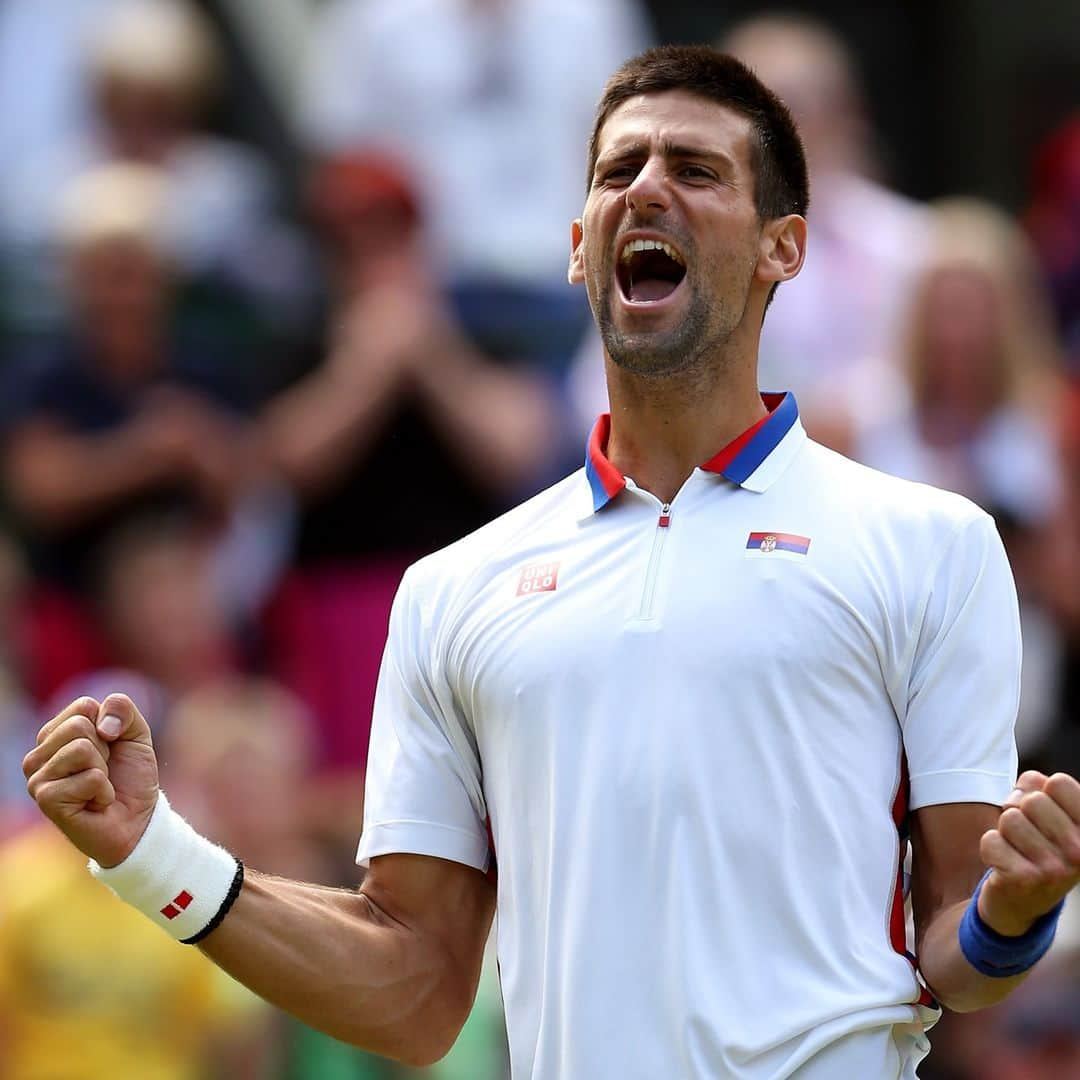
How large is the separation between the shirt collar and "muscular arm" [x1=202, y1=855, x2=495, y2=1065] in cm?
67

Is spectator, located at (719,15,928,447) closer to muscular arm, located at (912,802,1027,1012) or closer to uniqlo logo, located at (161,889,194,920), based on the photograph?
muscular arm, located at (912,802,1027,1012)

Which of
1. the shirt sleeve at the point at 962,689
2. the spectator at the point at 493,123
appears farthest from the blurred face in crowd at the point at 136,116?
the shirt sleeve at the point at 962,689

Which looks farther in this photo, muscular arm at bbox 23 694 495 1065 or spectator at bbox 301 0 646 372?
spectator at bbox 301 0 646 372

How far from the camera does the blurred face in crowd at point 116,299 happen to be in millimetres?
7375

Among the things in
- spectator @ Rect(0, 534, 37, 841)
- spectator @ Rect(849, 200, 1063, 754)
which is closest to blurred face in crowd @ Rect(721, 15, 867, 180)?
spectator @ Rect(849, 200, 1063, 754)

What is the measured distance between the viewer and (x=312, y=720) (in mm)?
7430

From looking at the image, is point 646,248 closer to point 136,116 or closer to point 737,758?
point 737,758

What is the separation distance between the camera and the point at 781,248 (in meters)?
3.80

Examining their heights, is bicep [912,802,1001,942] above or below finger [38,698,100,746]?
below

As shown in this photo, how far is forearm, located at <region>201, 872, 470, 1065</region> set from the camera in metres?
3.60

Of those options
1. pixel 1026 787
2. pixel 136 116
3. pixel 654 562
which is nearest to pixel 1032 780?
pixel 1026 787

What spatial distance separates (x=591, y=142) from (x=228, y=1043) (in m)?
3.47

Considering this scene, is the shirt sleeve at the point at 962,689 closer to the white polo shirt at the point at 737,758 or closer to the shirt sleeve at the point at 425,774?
the white polo shirt at the point at 737,758

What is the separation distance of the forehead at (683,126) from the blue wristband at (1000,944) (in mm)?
1229
